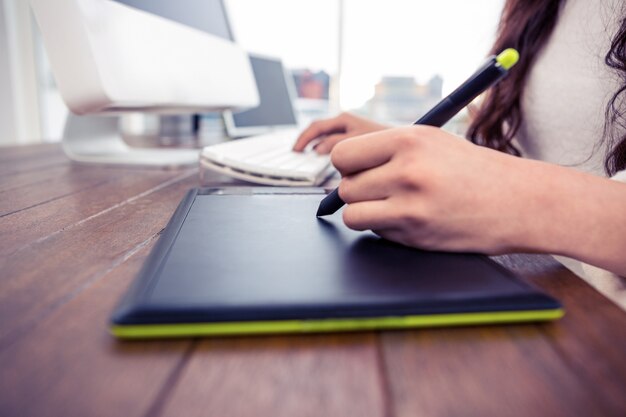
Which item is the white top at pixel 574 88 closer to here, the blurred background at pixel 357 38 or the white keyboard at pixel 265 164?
the white keyboard at pixel 265 164

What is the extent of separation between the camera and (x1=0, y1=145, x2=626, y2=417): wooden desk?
16 centimetres

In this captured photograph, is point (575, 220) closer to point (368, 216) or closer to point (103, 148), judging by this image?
point (368, 216)

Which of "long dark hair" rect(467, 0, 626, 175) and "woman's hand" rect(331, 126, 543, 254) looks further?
"long dark hair" rect(467, 0, 626, 175)

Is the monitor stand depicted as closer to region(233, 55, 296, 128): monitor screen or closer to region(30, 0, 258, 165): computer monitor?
region(30, 0, 258, 165): computer monitor

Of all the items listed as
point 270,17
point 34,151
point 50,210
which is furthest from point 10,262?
point 270,17

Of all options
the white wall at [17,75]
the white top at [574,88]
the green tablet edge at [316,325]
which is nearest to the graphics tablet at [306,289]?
the green tablet edge at [316,325]

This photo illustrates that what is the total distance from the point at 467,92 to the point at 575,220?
12 centimetres

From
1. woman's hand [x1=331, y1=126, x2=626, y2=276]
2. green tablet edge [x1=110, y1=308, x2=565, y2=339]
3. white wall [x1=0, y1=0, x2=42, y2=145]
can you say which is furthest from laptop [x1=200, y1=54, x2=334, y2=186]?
white wall [x1=0, y1=0, x2=42, y2=145]

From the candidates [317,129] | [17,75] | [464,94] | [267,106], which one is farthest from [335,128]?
[17,75]

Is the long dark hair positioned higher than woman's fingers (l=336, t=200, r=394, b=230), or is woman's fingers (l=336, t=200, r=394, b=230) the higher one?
the long dark hair

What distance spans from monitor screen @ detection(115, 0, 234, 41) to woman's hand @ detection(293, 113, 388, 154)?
326mm

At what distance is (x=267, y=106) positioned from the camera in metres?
1.50

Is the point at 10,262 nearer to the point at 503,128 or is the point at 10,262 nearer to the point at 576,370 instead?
the point at 576,370

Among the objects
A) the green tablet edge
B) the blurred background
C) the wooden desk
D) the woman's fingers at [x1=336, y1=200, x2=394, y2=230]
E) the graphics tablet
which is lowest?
the wooden desk
